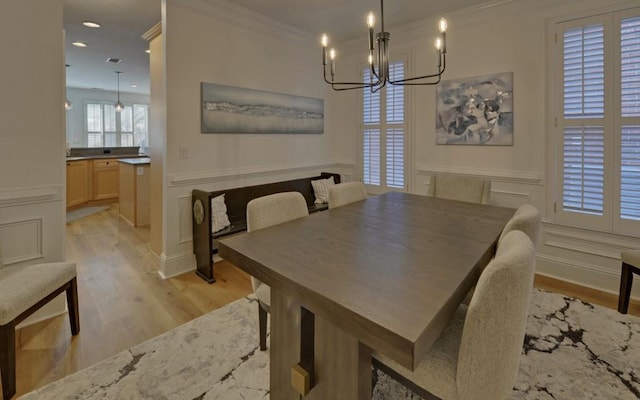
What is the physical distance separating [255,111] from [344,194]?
71.4 inches

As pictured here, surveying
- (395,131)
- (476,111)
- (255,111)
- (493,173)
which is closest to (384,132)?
(395,131)

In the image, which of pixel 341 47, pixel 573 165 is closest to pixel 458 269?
pixel 573 165

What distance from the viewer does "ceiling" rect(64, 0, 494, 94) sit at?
3.37 m

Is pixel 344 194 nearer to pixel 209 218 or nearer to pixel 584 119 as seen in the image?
pixel 209 218

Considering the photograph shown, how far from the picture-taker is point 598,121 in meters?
2.88

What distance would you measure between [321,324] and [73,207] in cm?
672

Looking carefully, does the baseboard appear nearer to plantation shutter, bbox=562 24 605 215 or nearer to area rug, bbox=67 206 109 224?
plantation shutter, bbox=562 24 605 215

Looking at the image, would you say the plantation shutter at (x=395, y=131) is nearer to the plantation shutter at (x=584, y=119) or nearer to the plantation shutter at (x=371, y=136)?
the plantation shutter at (x=371, y=136)

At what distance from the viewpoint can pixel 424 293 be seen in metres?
1.06

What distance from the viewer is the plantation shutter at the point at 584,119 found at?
2869mm

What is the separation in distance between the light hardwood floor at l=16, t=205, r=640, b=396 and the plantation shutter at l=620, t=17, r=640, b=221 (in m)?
0.90

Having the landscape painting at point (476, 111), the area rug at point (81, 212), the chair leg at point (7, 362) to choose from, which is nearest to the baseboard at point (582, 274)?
the landscape painting at point (476, 111)

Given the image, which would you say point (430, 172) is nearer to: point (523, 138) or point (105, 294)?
point (523, 138)

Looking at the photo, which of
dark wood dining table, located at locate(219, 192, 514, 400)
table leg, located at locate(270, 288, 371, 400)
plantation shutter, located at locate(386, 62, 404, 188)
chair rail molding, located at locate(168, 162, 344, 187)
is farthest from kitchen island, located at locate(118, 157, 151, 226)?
table leg, located at locate(270, 288, 371, 400)
